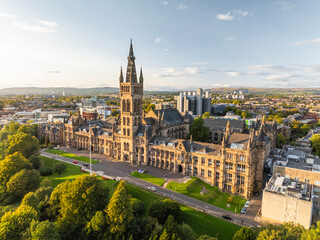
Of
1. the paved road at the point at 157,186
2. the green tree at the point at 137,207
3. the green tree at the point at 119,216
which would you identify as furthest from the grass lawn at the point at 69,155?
the green tree at the point at 119,216

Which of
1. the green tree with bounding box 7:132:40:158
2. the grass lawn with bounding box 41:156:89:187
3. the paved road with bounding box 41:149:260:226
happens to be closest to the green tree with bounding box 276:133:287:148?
the paved road with bounding box 41:149:260:226

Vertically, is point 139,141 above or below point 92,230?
above

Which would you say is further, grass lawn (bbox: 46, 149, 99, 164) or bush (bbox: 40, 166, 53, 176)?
grass lawn (bbox: 46, 149, 99, 164)

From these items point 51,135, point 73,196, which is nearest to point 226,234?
point 73,196

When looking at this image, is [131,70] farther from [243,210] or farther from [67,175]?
[243,210]

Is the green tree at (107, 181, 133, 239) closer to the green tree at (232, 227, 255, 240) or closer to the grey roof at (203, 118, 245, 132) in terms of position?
the green tree at (232, 227, 255, 240)

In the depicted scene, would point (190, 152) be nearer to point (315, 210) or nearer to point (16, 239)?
point (315, 210)

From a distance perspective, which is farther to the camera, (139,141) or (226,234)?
(139,141)

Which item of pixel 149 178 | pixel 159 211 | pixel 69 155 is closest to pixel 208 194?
pixel 159 211
